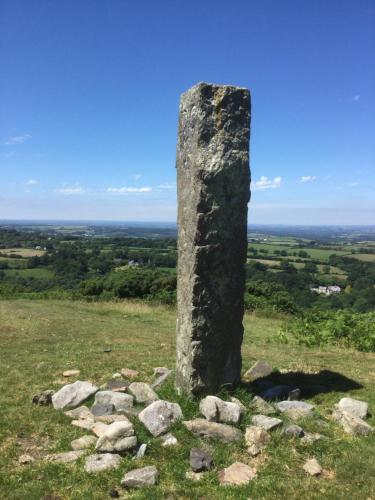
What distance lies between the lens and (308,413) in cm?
784

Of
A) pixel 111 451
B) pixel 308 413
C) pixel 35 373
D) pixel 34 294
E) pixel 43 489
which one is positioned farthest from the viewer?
pixel 34 294

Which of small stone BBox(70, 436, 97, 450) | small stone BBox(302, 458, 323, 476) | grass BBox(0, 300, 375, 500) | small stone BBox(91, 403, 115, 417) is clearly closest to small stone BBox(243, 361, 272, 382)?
grass BBox(0, 300, 375, 500)

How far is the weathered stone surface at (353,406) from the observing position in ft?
26.2

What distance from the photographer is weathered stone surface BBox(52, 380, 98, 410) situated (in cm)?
831

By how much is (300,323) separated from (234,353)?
38.5ft

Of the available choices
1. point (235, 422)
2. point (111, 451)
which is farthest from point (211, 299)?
point (111, 451)

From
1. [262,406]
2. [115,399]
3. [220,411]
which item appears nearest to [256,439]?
[220,411]

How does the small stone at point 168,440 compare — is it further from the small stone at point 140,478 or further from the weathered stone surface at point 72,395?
the weathered stone surface at point 72,395

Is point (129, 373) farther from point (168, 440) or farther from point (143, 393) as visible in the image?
point (168, 440)

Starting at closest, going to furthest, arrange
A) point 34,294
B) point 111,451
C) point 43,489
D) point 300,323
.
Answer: point 43,489 < point 111,451 < point 300,323 < point 34,294

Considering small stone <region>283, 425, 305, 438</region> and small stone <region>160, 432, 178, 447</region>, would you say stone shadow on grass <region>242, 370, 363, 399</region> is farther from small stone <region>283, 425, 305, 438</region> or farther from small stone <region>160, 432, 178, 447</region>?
small stone <region>160, 432, 178, 447</region>

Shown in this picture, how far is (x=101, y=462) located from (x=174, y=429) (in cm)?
138

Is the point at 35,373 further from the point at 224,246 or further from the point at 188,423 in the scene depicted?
the point at 224,246

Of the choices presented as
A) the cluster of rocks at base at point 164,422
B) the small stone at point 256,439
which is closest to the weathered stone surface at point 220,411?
the cluster of rocks at base at point 164,422
